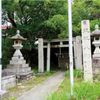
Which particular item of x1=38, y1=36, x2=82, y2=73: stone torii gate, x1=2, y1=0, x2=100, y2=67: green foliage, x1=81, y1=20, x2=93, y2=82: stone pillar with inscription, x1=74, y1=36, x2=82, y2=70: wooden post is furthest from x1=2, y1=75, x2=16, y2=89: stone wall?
x1=2, y1=0, x2=100, y2=67: green foliage

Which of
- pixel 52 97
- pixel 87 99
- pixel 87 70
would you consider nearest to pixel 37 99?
pixel 52 97

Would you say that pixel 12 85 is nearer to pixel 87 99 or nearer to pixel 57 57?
pixel 87 99

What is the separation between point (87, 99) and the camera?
7.30 metres

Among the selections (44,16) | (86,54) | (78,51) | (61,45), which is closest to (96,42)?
(86,54)

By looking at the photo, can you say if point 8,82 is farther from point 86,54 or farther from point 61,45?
point 61,45

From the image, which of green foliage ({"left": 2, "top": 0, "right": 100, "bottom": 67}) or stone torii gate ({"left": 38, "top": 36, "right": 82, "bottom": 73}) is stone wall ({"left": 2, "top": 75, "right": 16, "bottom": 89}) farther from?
green foliage ({"left": 2, "top": 0, "right": 100, "bottom": 67})

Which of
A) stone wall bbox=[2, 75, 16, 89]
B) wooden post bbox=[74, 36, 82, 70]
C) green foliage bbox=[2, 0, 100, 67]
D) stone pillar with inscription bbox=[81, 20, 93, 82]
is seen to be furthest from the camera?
green foliage bbox=[2, 0, 100, 67]

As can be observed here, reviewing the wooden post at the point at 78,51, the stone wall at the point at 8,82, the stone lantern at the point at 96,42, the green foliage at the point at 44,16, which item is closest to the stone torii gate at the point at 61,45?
the wooden post at the point at 78,51

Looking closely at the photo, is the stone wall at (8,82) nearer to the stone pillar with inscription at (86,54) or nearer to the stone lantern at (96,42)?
the stone pillar with inscription at (86,54)

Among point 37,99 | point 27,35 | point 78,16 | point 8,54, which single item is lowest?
point 37,99

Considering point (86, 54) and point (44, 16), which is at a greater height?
point (44, 16)

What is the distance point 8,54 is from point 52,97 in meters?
11.8

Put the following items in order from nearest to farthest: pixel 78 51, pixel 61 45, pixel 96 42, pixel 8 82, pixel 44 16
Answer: pixel 8 82, pixel 96 42, pixel 78 51, pixel 61 45, pixel 44 16

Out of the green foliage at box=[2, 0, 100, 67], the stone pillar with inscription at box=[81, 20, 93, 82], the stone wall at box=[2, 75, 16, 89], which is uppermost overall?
the green foliage at box=[2, 0, 100, 67]
